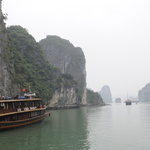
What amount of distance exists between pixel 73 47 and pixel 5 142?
10417 cm

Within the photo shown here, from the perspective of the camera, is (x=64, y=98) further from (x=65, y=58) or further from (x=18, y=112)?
(x=18, y=112)

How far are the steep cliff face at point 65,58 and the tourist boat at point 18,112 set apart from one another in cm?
7813

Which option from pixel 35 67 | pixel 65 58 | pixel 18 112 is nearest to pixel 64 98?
pixel 35 67

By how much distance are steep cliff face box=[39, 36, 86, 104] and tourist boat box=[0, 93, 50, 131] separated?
78.1 m

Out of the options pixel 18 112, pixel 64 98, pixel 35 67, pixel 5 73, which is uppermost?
pixel 35 67

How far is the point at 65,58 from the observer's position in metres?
105

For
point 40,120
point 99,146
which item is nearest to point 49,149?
point 99,146

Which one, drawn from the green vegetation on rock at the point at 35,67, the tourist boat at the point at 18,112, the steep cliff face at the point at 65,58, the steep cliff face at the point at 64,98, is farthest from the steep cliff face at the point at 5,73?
the steep cliff face at the point at 65,58

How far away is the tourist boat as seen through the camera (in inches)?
690

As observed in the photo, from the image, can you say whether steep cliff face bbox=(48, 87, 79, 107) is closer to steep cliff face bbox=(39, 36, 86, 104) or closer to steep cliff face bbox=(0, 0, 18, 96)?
steep cliff face bbox=(0, 0, 18, 96)

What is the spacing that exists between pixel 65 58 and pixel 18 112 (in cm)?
8669

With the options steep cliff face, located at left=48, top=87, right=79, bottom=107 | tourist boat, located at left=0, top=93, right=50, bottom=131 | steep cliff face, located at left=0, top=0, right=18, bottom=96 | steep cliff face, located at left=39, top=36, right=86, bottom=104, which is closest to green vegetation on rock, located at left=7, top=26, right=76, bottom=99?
steep cliff face, located at left=48, top=87, right=79, bottom=107

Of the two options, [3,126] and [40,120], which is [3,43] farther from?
[3,126]

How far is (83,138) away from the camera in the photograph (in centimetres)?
1529
